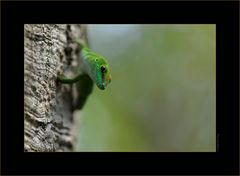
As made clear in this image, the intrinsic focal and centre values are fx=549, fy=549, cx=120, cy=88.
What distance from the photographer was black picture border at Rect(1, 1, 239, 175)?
1.76 metres

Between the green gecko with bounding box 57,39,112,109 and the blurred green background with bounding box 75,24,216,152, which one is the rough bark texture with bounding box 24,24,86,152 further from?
the blurred green background with bounding box 75,24,216,152

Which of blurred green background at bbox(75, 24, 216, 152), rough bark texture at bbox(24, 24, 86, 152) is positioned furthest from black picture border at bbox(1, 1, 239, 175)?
blurred green background at bbox(75, 24, 216, 152)

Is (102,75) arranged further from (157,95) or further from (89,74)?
(157,95)

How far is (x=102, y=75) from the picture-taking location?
1743mm

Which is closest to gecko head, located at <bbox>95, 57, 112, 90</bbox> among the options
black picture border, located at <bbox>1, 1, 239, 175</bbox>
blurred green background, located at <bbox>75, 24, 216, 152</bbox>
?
black picture border, located at <bbox>1, 1, 239, 175</bbox>

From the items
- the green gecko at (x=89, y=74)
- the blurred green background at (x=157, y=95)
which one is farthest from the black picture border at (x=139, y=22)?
the blurred green background at (x=157, y=95)

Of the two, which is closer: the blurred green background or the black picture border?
the black picture border

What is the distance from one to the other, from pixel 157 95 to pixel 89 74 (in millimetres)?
2063

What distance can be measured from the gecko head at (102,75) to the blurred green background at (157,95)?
1603mm

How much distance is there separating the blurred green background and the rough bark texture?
4.58 ft

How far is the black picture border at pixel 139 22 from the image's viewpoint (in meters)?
1.76

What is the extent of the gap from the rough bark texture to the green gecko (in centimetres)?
7

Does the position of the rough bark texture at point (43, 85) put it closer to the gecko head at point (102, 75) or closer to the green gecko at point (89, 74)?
the green gecko at point (89, 74)

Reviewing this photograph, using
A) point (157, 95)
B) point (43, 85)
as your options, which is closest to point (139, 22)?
point (43, 85)
